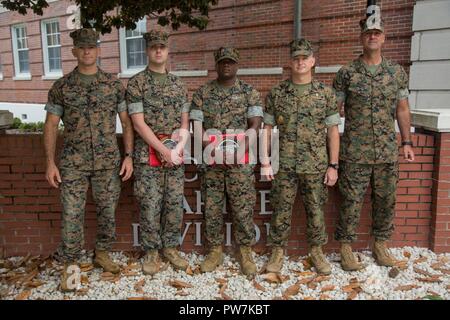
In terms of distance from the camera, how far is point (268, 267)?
11.0ft

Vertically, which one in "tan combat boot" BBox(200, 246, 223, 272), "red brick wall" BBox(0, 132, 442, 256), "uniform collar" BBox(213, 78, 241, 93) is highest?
"uniform collar" BBox(213, 78, 241, 93)

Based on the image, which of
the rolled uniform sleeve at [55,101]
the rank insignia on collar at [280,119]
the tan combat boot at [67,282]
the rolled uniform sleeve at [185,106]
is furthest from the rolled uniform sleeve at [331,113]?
the tan combat boot at [67,282]

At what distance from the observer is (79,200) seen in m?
3.08

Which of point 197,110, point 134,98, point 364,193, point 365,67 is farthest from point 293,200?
point 134,98

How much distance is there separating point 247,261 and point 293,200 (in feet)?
2.07

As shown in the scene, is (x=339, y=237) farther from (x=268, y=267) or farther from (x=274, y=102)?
(x=274, y=102)

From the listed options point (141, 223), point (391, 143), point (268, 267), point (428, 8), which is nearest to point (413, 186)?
point (391, 143)

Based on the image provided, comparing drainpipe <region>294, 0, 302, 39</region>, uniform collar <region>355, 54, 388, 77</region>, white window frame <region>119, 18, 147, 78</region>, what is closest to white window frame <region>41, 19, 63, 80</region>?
white window frame <region>119, 18, 147, 78</region>

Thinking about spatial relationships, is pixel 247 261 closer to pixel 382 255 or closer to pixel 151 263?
pixel 151 263

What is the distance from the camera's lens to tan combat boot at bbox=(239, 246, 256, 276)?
3.31 m

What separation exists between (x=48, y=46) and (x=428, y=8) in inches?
522

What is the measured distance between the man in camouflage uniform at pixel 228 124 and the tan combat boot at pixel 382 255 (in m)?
1.08

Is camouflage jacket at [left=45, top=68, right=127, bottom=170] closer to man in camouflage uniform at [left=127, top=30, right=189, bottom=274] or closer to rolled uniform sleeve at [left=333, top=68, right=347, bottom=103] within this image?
man in camouflage uniform at [left=127, top=30, right=189, bottom=274]

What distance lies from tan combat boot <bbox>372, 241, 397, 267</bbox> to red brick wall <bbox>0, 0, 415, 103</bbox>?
5464 mm
